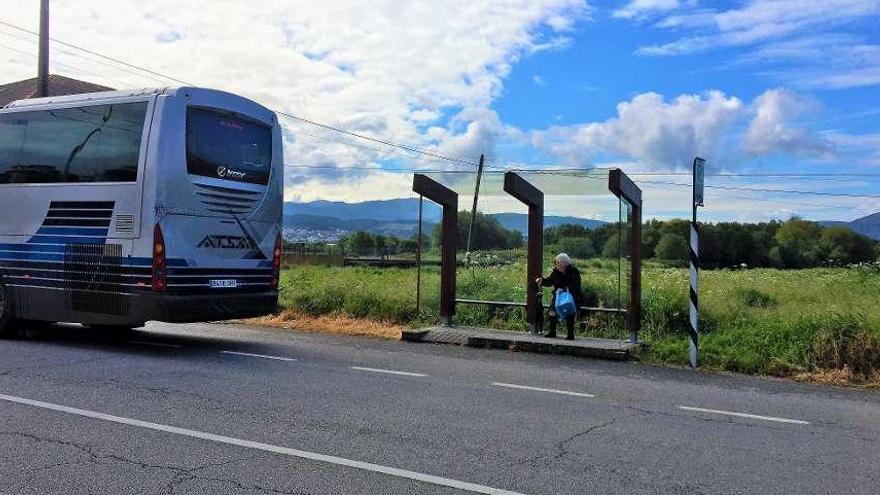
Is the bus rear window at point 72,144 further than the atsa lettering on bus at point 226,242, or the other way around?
the atsa lettering on bus at point 226,242

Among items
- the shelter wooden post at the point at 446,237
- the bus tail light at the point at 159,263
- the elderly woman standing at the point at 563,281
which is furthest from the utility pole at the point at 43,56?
the elderly woman standing at the point at 563,281

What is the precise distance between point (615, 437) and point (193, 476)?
3.37 meters

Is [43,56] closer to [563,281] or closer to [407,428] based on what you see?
[563,281]

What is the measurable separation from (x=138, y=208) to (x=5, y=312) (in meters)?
3.16

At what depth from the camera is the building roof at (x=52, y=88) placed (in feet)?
126

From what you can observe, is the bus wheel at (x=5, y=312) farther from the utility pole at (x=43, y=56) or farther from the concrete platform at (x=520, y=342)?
the utility pole at (x=43, y=56)

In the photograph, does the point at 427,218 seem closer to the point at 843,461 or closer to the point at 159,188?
the point at 159,188

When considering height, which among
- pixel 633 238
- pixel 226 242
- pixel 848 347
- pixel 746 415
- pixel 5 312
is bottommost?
pixel 746 415

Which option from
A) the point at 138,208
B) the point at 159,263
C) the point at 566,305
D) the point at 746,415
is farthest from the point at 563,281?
the point at 138,208

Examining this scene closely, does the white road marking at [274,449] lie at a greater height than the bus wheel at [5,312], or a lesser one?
lesser

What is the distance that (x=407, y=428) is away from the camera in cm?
640

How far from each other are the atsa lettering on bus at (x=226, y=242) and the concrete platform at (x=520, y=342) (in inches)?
131

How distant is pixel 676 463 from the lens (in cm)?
556

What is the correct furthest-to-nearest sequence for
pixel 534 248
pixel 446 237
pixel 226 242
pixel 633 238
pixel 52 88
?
pixel 52 88
pixel 446 237
pixel 534 248
pixel 633 238
pixel 226 242
